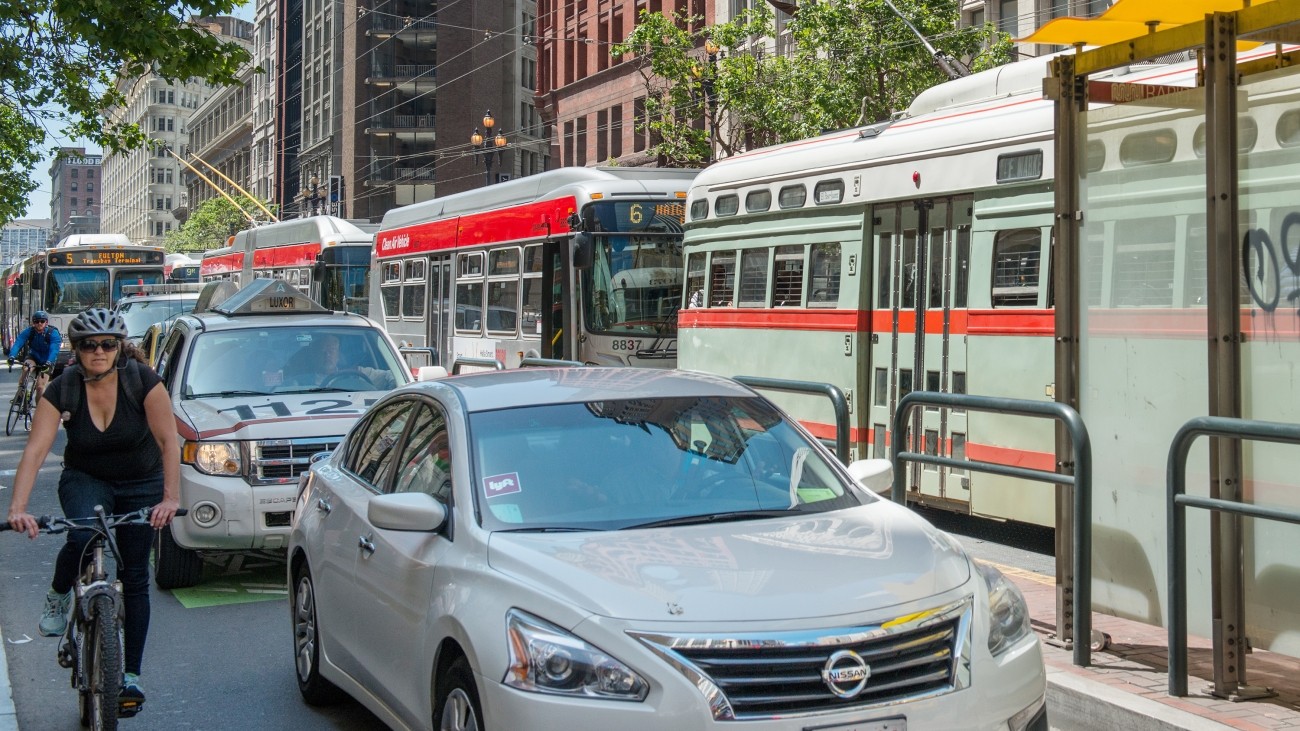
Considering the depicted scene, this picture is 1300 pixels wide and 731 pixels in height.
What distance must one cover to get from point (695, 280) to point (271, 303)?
15.7ft

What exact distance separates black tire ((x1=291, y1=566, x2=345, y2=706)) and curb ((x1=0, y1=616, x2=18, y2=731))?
1.22 metres

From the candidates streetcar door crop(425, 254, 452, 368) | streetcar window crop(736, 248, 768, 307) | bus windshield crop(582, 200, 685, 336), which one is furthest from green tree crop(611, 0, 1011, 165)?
streetcar window crop(736, 248, 768, 307)

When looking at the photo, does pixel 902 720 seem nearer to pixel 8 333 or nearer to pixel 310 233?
pixel 310 233

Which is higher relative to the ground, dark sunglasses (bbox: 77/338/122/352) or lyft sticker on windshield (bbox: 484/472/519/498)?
dark sunglasses (bbox: 77/338/122/352)

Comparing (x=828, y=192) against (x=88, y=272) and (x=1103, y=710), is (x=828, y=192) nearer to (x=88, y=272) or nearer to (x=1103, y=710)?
(x=1103, y=710)

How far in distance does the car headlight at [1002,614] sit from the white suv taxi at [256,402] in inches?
211

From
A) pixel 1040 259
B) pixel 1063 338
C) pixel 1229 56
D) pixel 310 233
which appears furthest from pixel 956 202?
pixel 310 233

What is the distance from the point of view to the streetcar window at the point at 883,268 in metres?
11.9

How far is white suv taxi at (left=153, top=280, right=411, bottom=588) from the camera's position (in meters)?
9.32

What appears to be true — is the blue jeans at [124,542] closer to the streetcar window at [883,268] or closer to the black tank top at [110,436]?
the black tank top at [110,436]

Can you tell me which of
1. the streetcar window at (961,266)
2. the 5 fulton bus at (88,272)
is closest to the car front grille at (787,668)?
the streetcar window at (961,266)

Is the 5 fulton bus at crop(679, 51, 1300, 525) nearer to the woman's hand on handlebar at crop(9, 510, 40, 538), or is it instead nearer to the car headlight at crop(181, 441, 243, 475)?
the woman's hand on handlebar at crop(9, 510, 40, 538)

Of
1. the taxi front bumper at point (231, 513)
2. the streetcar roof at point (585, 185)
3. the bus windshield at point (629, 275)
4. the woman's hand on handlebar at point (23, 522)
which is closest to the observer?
the woman's hand on handlebar at point (23, 522)

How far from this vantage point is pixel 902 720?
4160 mm
